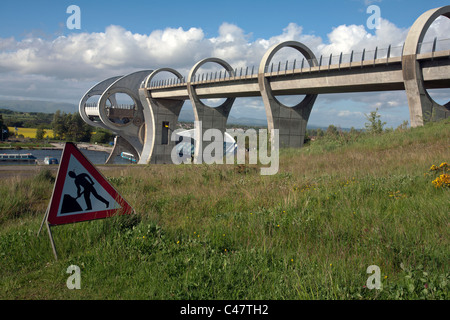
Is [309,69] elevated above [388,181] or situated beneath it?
elevated above

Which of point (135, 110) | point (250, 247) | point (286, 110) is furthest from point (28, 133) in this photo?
point (250, 247)

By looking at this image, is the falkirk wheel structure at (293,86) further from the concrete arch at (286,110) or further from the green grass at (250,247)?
the green grass at (250,247)

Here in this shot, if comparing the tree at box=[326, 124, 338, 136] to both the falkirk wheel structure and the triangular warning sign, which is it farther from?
the triangular warning sign

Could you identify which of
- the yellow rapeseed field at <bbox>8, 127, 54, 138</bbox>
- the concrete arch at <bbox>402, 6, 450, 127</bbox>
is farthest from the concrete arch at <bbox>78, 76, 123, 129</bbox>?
the yellow rapeseed field at <bbox>8, 127, 54, 138</bbox>

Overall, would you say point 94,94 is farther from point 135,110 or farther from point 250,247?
point 250,247

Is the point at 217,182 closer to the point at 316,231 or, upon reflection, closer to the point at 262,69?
the point at 316,231

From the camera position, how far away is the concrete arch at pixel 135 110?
2023 inches

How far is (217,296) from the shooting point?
8.91 feet

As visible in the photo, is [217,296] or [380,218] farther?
[380,218]

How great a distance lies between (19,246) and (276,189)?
4.56 m

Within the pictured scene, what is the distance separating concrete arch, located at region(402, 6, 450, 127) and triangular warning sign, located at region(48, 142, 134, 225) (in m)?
16.5

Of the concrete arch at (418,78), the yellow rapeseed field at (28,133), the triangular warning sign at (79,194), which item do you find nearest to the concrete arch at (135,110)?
the concrete arch at (418,78)

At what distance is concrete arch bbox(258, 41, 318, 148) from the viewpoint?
80.2ft
